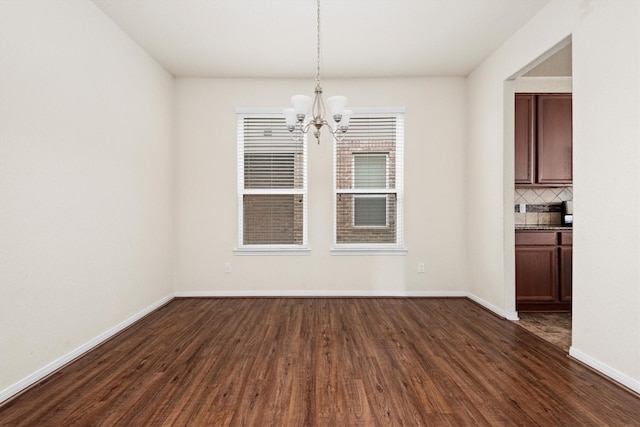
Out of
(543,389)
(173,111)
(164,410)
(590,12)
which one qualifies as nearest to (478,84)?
(590,12)

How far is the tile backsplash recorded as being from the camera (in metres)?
4.56

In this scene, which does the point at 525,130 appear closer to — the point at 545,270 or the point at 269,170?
the point at 545,270

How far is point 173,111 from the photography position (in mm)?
4605

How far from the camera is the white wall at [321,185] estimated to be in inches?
183

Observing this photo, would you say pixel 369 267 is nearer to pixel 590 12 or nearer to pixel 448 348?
pixel 448 348

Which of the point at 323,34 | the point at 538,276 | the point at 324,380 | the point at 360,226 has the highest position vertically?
the point at 323,34

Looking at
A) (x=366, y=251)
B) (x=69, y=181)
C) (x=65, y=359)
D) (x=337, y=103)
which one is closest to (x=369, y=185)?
(x=366, y=251)

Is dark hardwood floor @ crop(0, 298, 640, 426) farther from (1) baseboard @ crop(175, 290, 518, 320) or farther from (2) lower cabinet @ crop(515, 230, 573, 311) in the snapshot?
(1) baseboard @ crop(175, 290, 518, 320)

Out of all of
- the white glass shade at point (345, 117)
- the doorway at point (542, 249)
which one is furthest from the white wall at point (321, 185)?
the white glass shade at point (345, 117)

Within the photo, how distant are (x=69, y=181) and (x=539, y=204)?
5.26 meters

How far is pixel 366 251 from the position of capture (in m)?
4.64

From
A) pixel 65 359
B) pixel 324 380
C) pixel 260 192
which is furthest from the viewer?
pixel 260 192

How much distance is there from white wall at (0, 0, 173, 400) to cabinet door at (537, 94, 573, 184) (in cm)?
461

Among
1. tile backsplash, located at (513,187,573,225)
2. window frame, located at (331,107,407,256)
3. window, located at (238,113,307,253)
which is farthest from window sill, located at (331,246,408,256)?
tile backsplash, located at (513,187,573,225)
